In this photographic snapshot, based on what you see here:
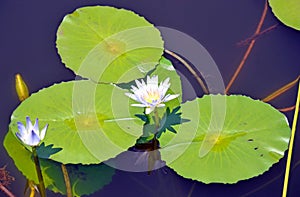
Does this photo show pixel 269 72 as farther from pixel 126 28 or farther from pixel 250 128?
pixel 126 28

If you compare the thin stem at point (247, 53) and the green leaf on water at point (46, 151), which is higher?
the thin stem at point (247, 53)

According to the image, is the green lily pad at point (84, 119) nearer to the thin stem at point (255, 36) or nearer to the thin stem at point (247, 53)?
the thin stem at point (247, 53)

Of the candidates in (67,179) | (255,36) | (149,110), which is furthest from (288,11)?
(67,179)

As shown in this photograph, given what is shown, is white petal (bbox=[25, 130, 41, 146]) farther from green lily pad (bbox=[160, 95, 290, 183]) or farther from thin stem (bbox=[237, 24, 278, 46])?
thin stem (bbox=[237, 24, 278, 46])

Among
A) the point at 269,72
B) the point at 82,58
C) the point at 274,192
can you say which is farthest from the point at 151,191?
the point at 269,72

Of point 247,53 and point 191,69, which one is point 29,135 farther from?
point 247,53

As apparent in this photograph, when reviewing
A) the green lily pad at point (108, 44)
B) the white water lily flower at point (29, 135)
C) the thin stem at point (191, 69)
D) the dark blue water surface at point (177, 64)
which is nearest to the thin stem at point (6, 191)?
the dark blue water surface at point (177, 64)

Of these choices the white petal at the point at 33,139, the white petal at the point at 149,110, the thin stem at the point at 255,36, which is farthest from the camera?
the thin stem at the point at 255,36
